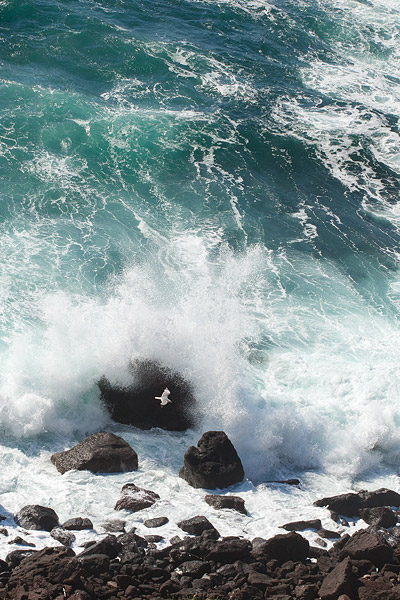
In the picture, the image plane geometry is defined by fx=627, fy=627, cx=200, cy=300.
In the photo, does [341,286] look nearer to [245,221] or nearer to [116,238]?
[245,221]

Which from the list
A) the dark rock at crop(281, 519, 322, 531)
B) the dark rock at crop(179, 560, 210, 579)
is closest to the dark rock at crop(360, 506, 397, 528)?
the dark rock at crop(281, 519, 322, 531)

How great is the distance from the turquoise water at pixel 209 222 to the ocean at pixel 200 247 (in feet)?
0.31

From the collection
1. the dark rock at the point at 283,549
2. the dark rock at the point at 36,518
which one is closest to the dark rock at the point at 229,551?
the dark rock at the point at 283,549

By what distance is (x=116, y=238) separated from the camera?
25.9 metres

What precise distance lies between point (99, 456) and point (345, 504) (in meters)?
6.19

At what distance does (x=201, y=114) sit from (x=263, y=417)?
21.3m

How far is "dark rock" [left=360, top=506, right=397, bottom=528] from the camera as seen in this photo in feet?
47.9

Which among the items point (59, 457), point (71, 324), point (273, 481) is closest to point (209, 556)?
point (273, 481)

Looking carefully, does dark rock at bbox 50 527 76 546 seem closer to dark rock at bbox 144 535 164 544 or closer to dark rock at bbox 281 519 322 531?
dark rock at bbox 144 535 164 544

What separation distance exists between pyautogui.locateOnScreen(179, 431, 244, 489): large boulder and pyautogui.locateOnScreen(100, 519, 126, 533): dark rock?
249 centimetres

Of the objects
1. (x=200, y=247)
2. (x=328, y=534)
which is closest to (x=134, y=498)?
(x=328, y=534)

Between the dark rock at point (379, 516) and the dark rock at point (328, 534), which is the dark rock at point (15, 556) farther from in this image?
the dark rock at point (379, 516)

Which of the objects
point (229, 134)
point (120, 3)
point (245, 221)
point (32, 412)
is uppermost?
point (120, 3)

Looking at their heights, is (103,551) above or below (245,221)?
below
